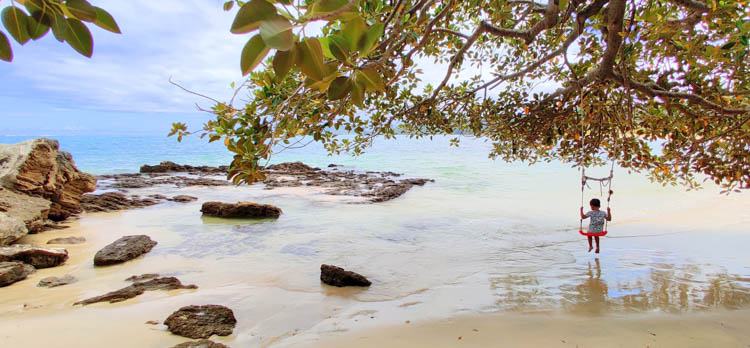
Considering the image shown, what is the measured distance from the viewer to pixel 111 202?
497 inches

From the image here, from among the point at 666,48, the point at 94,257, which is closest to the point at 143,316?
the point at 94,257

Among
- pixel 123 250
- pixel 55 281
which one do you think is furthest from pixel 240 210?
pixel 55 281

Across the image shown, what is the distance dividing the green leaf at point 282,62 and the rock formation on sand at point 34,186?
8.82m

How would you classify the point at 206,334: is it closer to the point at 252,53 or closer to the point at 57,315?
the point at 57,315

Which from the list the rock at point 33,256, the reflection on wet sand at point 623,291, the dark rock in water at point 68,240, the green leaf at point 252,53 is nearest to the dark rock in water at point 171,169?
the dark rock in water at point 68,240

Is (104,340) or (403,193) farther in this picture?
(403,193)

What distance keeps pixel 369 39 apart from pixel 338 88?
17 cm

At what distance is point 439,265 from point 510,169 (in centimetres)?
2149

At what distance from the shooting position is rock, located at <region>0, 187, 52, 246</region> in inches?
275

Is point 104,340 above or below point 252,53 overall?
below

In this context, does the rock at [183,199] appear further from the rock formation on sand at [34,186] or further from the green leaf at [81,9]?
the green leaf at [81,9]

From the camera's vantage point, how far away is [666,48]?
12.4ft

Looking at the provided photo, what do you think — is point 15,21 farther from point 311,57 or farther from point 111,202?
point 111,202

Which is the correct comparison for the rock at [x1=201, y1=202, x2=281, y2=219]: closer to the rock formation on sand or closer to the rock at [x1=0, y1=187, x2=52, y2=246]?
the rock formation on sand
